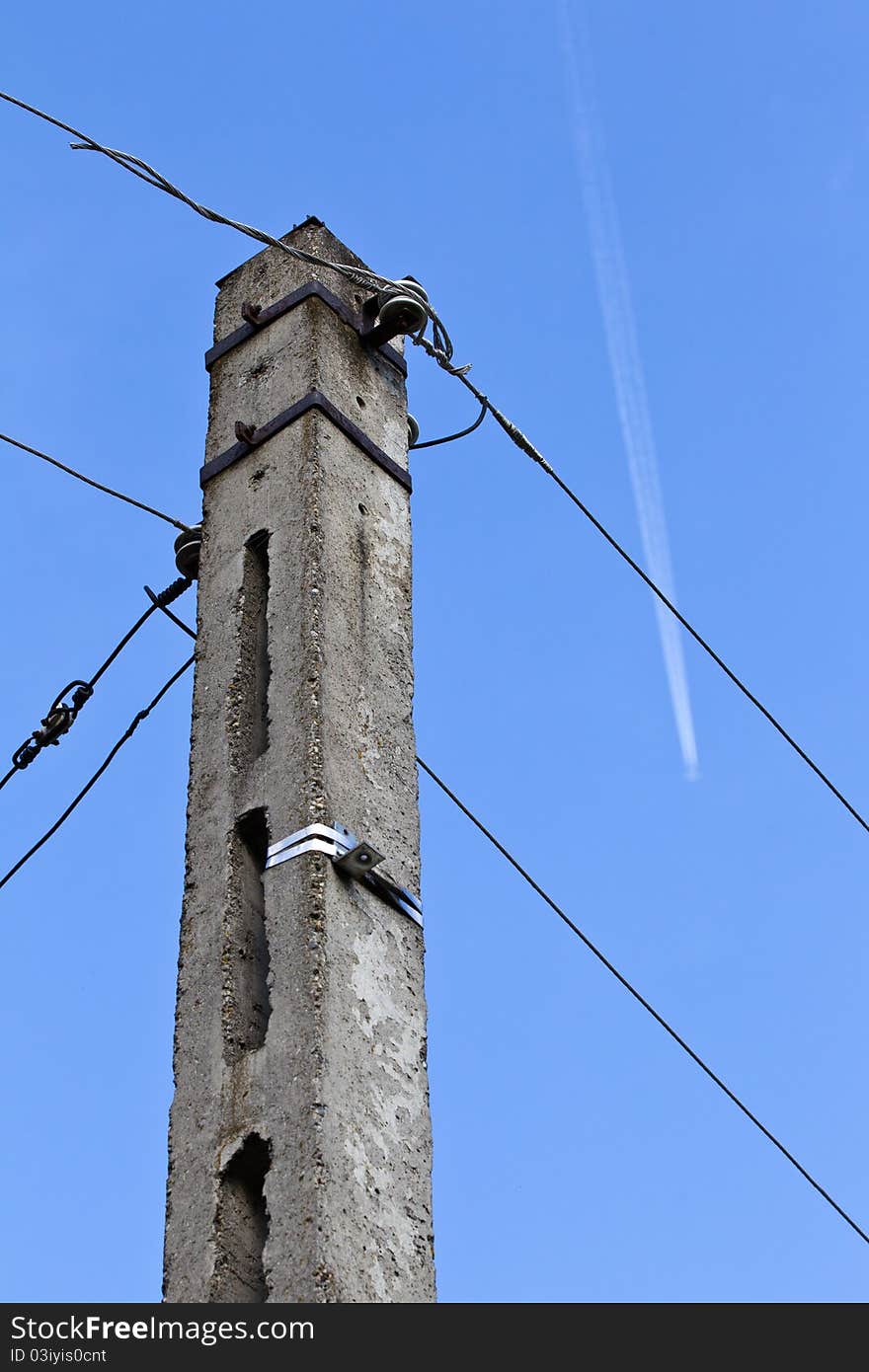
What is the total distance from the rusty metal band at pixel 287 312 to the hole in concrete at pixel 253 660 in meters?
0.71

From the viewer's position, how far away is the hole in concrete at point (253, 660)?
4.37 m

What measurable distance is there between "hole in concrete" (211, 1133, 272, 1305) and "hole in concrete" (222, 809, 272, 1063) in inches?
8.3

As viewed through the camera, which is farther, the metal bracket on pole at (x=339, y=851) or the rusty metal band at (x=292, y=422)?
the rusty metal band at (x=292, y=422)

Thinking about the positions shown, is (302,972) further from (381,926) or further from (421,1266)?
(421,1266)

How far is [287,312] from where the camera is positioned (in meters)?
5.07

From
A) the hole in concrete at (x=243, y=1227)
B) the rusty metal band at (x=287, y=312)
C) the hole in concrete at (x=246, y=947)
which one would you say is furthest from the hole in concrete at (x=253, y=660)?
the hole in concrete at (x=243, y=1227)

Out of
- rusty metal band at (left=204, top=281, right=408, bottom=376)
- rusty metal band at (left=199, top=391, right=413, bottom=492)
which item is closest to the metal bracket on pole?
rusty metal band at (left=199, top=391, right=413, bottom=492)

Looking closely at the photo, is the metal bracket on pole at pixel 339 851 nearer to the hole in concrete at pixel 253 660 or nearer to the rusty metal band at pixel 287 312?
the hole in concrete at pixel 253 660

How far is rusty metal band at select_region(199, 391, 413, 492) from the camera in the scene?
476cm

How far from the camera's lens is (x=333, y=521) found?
4.58 m

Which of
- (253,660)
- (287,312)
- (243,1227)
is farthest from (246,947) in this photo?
(287,312)

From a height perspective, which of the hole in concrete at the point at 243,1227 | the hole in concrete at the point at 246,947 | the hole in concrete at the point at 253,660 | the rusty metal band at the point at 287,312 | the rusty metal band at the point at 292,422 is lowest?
the hole in concrete at the point at 243,1227

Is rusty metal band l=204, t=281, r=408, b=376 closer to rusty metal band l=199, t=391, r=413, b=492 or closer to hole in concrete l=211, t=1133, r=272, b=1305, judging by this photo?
rusty metal band l=199, t=391, r=413, b=492
